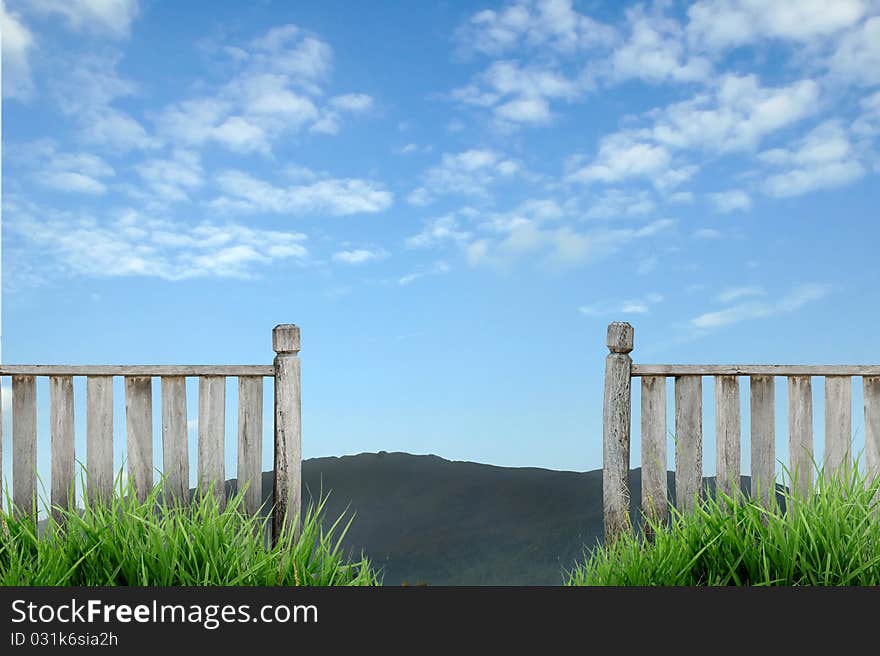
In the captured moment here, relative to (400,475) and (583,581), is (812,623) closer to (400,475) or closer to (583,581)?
(583,581)

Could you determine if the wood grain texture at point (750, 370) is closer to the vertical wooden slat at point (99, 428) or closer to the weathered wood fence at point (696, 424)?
the weathered wood fence at point (696, 424)

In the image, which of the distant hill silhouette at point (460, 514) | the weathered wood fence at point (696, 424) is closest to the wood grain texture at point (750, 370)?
the weathered wood fence at point (696, 424)

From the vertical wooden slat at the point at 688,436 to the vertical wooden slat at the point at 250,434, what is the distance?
2742 millimetres

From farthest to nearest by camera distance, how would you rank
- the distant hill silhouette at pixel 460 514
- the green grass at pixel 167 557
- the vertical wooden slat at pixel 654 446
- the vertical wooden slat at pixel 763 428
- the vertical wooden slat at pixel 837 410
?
the distant hill silhouette at pixel 460 514
the vertical wooden slat at pixel 837 410
the vertical wooden slat at pixel 763 428
the vertical wooden slat at pixel 654 446
the green grass at pixel 167 557

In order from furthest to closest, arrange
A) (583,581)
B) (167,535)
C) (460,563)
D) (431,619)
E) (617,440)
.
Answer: (460,563), (617,440), (583,581), (167,535), (431,619)

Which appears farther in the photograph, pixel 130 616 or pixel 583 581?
pixel 583 581

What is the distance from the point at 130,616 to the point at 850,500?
10.2 feet

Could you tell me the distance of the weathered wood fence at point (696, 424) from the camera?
503cm

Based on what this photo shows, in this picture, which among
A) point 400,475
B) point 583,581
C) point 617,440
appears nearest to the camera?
point 583,581

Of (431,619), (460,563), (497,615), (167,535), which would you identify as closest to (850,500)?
(497,615)

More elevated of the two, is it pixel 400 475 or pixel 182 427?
pixel 182 427

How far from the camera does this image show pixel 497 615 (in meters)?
2.60

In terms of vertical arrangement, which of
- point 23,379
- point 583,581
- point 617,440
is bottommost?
point 583,581

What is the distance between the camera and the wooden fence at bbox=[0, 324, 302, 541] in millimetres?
5000
